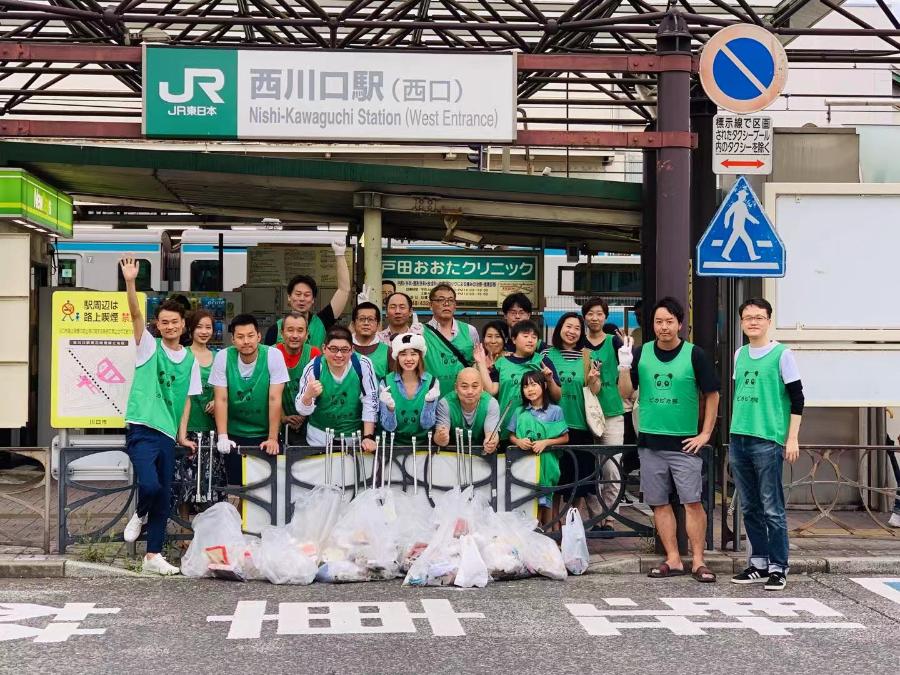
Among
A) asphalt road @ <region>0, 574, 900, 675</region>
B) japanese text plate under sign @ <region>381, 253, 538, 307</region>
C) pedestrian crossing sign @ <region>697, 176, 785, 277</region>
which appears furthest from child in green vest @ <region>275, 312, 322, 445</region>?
japanese text plate under sign @ <region>381, 253, 538, 307</region>

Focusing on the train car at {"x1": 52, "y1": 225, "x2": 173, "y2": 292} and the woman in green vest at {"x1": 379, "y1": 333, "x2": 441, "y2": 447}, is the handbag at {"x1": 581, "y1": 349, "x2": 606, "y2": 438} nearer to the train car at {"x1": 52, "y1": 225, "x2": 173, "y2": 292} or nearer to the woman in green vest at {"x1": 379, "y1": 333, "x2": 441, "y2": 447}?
the woman in green vest at {"x1": 379, "y1": 333, "x2": 441, "y2": 447}

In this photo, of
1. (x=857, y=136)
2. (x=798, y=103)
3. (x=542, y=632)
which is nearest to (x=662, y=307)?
(x=542, y=632)

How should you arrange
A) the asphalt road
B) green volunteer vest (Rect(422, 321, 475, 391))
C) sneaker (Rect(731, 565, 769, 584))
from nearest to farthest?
the asphalt road
sneaker (Rect(731, 565, 769, 584))
green volunteer vest (Rect(422, 321, 475, 391))

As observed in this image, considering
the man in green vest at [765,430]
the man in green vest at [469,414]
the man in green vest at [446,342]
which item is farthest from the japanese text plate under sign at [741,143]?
the man in green vest at [469,414]

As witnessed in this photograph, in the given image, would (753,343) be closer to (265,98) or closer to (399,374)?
(399,374)

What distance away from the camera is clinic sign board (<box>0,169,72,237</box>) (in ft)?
36.5

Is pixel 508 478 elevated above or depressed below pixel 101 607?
above

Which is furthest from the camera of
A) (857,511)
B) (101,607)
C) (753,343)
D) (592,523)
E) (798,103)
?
(798,103)

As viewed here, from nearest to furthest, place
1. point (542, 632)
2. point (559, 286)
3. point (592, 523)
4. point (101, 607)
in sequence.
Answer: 1. point (542, 632)
2. point (101, 607)
3. point (592, 523)
4. point (559, 286)

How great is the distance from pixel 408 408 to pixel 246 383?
1145 millimetres

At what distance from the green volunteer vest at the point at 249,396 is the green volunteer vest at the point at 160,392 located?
0.94 ft

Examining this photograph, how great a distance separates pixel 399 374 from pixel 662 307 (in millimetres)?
1890

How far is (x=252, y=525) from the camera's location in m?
8.45

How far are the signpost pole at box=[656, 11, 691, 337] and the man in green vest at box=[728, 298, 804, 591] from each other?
97cm
